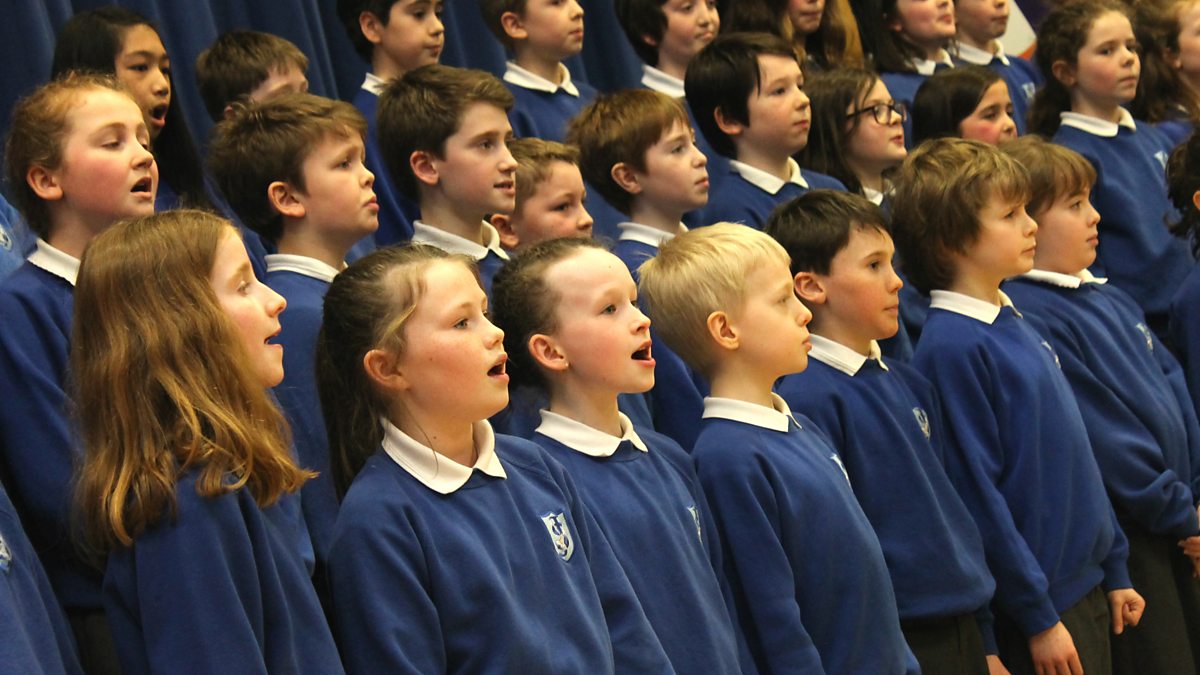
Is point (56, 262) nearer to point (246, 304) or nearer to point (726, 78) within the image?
point (246, 304)

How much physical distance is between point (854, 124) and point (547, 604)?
7.17ft

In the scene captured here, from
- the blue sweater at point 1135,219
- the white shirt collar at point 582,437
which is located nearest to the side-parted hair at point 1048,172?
the blue sweater at point 1135,219

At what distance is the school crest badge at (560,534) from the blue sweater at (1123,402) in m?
1.49

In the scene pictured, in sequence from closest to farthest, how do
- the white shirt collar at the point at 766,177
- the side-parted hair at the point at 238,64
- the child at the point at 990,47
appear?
the side-parted hair at the point at 238,64
the white shirt collar at the point at 766,177
the child at the point at 990,47

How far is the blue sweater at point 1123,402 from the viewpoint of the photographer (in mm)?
3275

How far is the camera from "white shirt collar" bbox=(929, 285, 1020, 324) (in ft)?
10.3

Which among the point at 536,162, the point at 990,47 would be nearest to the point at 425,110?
the point at 536,162

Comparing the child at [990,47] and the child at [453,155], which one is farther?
the child at [990,47]

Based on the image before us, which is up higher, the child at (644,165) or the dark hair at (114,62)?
the dark hair at (114,62)

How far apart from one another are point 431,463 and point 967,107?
2.41 m

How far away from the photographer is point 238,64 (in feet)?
11.9

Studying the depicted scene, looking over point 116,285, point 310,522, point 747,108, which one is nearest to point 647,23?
point 747,108

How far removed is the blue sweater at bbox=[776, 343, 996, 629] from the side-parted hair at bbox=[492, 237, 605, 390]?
0.59 m

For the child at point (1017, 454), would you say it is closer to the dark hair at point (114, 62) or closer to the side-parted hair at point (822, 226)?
the side-parted hair at point (822, 226)
